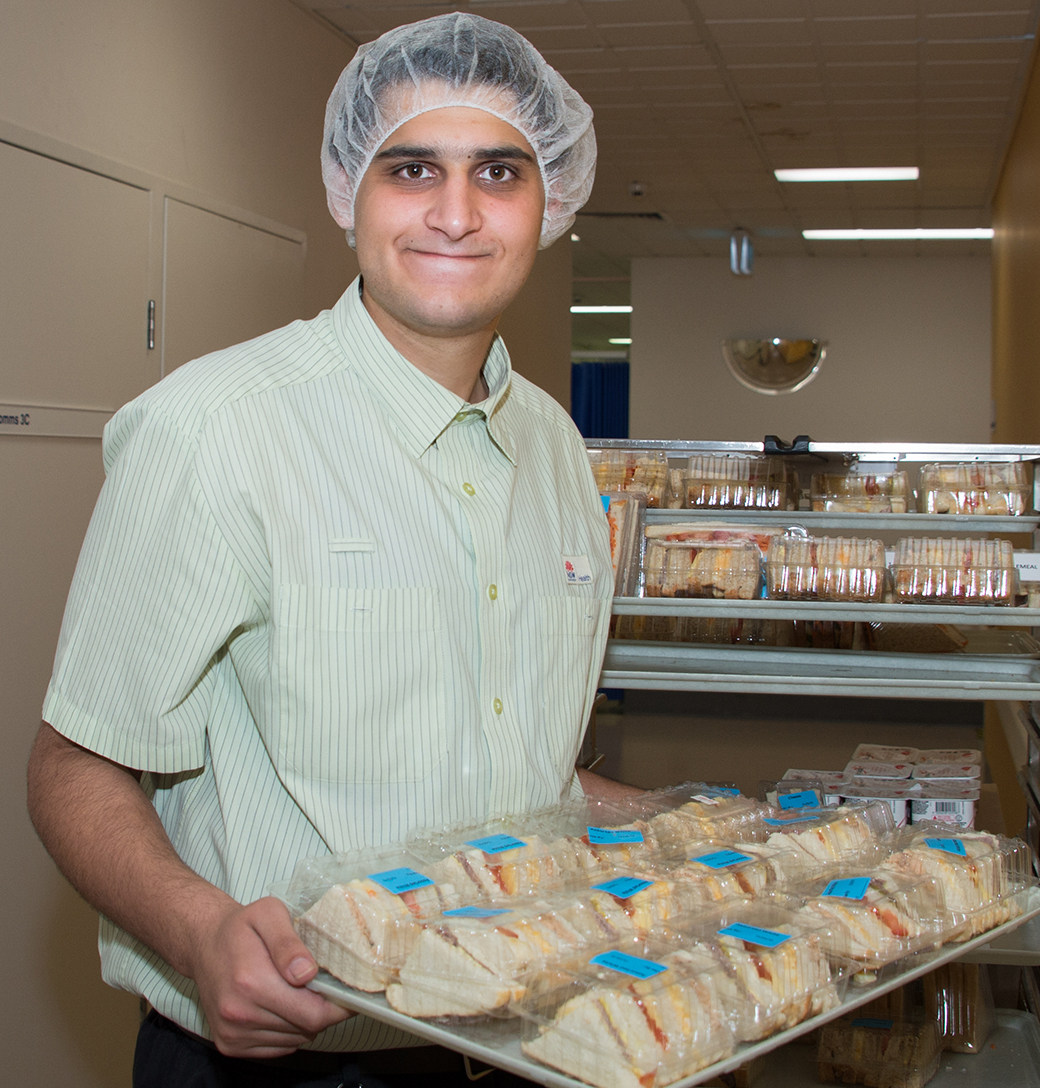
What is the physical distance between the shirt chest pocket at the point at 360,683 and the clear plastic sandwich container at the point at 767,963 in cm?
37

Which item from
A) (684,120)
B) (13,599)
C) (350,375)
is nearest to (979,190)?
(684,120)

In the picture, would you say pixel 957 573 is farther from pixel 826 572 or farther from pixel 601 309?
pixel 601 309

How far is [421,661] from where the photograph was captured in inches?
51.9

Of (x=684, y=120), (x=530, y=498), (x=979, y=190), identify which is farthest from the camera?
(x=979, y=190)

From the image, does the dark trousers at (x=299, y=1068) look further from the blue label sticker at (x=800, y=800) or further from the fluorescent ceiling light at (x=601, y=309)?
the fluorescent ceiling light at (x=601, y=309)

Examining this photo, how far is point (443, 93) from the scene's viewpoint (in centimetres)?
147

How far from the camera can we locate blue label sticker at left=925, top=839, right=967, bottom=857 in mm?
1457

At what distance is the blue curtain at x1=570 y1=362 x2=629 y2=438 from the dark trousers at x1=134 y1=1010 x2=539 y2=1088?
17.7 metres

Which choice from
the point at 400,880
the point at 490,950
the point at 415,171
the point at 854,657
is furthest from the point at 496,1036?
the point at 854,657

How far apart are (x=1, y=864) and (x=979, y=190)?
25.2ft

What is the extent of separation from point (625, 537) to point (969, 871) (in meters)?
1.07

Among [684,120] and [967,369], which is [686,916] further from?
[967,369]

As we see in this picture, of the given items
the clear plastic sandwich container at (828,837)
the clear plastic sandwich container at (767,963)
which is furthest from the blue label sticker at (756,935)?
the clear plastic sandwich container at (828,837)

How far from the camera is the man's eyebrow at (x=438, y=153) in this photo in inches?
55.5
